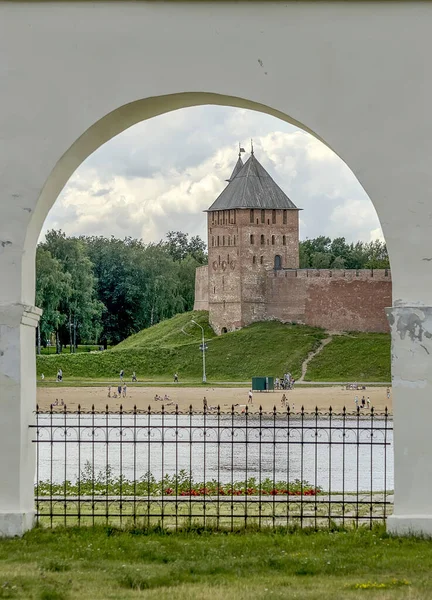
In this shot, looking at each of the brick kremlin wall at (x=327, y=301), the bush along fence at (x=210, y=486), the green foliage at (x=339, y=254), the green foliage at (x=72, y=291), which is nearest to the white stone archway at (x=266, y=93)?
the bush along fence at (x=210, y=486)

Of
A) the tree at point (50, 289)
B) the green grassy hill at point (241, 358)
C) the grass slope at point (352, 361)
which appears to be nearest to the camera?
the grass slope at point (352, 361)

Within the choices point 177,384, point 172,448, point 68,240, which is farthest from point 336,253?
point 172,448

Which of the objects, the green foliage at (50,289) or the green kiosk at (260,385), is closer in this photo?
the green kiosk at (260,385)

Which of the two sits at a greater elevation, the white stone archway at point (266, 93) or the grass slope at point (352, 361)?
the white stone archway at point (266, 93)

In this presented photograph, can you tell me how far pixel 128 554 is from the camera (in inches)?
299

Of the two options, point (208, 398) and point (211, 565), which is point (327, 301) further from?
point (211, 565)

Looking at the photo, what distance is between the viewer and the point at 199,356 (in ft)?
204

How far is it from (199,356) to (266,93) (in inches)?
2136

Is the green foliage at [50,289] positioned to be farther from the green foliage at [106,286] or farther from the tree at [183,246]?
the tree at [183,246]

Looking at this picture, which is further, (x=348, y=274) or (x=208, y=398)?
(x=348, y=274)

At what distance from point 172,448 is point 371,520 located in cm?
1661


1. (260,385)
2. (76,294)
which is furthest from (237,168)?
(260,385)

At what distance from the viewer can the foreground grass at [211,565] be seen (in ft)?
21.4

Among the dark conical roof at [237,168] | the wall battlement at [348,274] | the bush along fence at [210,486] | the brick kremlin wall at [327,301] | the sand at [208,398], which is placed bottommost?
the sand at [208,398]
